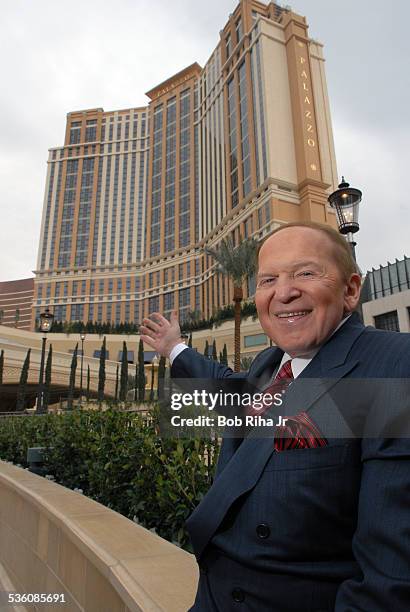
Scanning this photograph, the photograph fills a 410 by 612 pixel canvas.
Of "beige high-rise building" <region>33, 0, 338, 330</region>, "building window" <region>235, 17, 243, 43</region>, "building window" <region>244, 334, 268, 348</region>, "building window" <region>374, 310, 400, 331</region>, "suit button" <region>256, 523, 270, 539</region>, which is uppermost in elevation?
"building window" <region>235, 17, 243, 43</region>

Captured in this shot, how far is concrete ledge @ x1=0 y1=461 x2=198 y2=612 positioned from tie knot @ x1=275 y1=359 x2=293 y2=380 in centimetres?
101

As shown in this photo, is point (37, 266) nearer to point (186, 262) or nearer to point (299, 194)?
point (186, 262)

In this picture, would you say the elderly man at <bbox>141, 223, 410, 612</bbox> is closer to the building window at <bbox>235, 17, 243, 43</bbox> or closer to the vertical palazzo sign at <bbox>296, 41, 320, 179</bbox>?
the vertical palazzo sign at <bbox>296, 41, 320, 179</bbox>

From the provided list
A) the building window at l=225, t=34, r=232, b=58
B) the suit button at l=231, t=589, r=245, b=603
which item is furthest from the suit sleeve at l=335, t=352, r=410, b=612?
Result: the building window at l=225, t=34, r=232, b=58

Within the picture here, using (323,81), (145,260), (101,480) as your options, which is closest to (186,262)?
(145,260)

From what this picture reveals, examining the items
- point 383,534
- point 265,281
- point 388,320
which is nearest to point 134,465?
point 265,281

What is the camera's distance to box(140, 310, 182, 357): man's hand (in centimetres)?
178

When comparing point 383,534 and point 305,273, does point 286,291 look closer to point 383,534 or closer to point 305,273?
point 305,273

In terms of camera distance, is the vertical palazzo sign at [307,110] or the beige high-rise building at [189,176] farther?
the beige high-rise building at [189,176]

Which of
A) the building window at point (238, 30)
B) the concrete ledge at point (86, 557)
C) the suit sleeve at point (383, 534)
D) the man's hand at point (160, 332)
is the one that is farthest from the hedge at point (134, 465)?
the building window at point (238, 30)

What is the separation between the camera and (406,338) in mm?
999

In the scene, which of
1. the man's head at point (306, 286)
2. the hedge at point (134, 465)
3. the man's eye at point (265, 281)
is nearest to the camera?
the man's head at point (306, 286)

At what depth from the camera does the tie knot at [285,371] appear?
3.95 feet

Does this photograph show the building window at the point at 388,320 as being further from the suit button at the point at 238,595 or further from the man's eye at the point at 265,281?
the suit button at the point at 238,595
